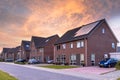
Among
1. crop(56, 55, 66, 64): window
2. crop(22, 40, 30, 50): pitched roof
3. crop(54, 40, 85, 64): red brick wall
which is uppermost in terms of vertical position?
crop(22, 40, 30, 50): pitched roof

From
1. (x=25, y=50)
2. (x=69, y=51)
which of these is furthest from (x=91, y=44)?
(x=25, y=50)

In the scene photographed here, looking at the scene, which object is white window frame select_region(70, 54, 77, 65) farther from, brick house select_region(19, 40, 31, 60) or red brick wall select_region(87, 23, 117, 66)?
brick house select_region(19, 40, 31, 60)

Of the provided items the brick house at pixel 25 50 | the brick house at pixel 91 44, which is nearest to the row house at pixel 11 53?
the brick house at pixel 25 50

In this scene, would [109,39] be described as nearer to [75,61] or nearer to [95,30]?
[95,30]

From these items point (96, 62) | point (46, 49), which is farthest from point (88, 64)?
point (46, 49)

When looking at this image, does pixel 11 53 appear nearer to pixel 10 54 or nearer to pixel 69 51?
pixel 10 54

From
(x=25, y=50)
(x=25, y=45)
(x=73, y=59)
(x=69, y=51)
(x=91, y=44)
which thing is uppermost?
(x=25, y=45)

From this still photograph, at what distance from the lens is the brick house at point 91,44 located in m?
44.1

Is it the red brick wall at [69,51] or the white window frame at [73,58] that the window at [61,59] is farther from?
the white window frame at [73,58]

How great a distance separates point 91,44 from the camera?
44219mm

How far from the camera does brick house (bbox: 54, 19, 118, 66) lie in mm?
44062

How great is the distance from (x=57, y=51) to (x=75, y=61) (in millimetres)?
10003

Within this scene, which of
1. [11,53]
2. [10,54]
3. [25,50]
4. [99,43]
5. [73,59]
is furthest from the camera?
[10,54]

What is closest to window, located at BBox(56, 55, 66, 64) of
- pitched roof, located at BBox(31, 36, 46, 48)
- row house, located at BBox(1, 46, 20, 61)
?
pitched roof, located at BBox(31, 36, 46, 48)
